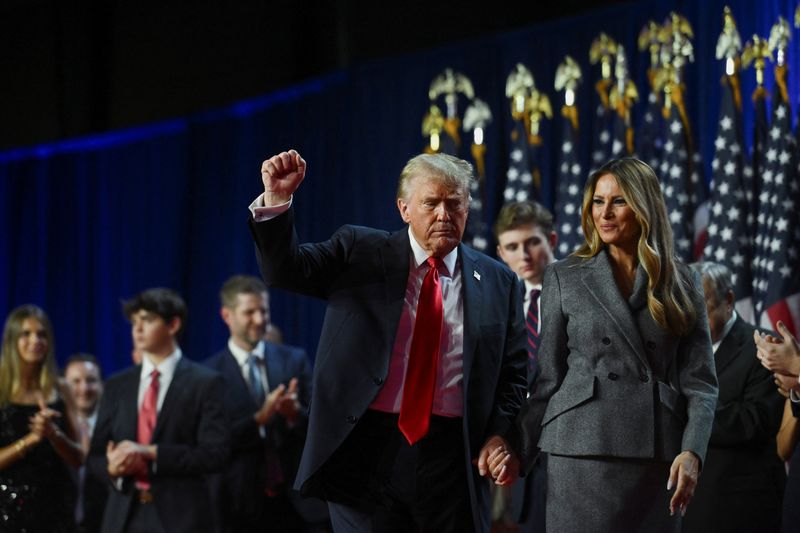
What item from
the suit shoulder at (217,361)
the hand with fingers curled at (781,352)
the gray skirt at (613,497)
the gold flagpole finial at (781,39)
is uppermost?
the gold flagpole finial at (781,39)

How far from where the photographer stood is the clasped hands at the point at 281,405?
5.91 m

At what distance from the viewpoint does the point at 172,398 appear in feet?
18.5

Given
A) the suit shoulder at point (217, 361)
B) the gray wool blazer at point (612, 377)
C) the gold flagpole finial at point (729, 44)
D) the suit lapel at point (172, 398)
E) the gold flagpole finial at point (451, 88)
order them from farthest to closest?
the gold flagpole finial at point (451, 88) < the gold flagpole finial at point (729, 44) < the suit shoulder at point (217, 361) < the suit lapel at point (172, 398) < the gray wool blazer at point (612, 377)

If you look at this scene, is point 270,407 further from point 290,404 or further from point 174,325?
point 174,325

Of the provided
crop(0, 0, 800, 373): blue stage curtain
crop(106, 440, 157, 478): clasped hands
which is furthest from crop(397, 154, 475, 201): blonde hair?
crop(0, 0, 800, 373): blue stage curtain

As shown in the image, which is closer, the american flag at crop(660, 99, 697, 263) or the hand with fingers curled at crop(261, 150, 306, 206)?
the hand with fingers curled at crop(261, 150, 306, 206)

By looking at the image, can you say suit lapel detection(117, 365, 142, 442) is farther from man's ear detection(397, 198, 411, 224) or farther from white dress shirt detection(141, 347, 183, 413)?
man's ear detection(397, 198, 411, 224)

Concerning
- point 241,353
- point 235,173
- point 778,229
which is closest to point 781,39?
point 778,229

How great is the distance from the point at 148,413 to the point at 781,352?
10.6 feet

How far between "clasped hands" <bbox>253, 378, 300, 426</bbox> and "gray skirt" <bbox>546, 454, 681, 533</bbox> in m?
2.78

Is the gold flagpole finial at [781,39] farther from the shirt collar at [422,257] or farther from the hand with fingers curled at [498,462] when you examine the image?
the hand with fingers curled at [498,462]

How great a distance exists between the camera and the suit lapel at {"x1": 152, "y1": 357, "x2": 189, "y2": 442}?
5594 millimetres

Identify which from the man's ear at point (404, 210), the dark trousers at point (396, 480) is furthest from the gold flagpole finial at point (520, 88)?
the dark trousers at point (396, 480)

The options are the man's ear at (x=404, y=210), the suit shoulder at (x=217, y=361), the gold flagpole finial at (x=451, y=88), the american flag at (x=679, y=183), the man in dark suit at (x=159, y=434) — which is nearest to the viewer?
the man's ear at (x=404, y=210)
